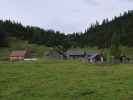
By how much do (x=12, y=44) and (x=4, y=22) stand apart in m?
22.6

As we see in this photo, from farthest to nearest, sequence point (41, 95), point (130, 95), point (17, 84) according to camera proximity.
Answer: point (17, 84) < point (41, 95) < point (130, 95)

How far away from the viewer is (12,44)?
124m

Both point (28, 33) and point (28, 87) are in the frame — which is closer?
point (28, 87)

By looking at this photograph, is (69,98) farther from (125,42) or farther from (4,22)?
(4,22)

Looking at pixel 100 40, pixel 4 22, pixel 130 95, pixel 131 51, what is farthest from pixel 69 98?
pixel 4 22

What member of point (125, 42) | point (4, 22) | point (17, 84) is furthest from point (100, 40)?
point (17, 84)

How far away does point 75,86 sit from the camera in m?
20.5

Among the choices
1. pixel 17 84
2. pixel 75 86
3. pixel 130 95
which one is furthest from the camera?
pixel 17 84

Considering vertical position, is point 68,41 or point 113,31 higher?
point 113,31

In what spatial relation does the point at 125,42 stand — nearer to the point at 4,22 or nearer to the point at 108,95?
the point at 4,22

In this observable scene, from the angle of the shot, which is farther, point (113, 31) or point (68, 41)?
point (68, 41)

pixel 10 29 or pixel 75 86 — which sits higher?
pixel 10 29

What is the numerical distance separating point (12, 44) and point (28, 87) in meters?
104

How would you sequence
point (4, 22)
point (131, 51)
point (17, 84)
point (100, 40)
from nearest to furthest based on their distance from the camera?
point (17, 84) < point (131, 51) < point (100, 40) < point (4, 22)
